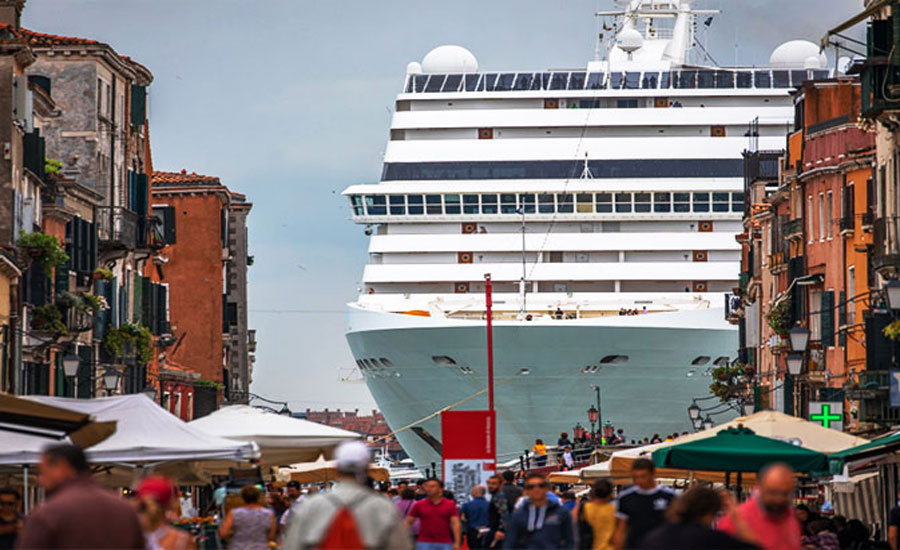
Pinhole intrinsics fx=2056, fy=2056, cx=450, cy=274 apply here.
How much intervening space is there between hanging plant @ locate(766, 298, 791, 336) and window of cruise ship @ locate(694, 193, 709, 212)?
89.0 feet

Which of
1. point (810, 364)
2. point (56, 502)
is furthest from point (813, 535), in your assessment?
point (810, 364)

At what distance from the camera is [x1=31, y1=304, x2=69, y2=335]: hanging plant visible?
40.7 m

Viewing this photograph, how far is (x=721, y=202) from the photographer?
243 feet

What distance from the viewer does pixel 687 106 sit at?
78688 mm

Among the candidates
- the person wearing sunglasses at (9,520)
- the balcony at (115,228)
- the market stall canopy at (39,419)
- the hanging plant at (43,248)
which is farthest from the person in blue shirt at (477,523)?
the balcony at (115,228)

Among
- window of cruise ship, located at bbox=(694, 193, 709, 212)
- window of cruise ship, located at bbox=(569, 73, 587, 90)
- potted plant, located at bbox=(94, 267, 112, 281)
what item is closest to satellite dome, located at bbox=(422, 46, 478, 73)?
window of cruise ship, located at bbox=(569, 73, 587, 90)

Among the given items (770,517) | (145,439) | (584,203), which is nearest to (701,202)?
(584,203)

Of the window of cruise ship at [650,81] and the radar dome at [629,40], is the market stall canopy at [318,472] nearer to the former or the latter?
the window of cruise ship at [650,81]

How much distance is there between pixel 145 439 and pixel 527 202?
57.4 m

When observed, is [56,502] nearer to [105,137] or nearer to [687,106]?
[105,137]

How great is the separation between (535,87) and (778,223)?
28.5 meters

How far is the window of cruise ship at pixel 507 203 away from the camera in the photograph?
74.9 metres

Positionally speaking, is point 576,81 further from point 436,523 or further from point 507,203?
point 436,523

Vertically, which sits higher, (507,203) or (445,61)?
Answer: (445,61)
